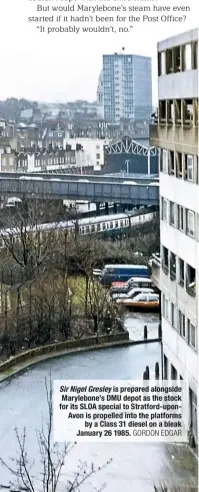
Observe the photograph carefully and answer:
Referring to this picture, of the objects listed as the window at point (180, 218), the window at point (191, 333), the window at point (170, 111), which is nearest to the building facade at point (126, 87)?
the window at point (170, 111)

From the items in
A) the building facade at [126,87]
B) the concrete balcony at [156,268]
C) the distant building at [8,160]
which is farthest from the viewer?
the distant building at [8,160]

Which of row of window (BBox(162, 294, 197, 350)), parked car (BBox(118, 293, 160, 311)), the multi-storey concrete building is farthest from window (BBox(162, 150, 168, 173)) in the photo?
parked car (BBox(118, 293, 160, 311))

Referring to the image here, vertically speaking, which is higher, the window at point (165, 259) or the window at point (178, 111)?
the window at point (178, 111)

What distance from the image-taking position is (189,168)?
364 cm

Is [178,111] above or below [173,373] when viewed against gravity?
above

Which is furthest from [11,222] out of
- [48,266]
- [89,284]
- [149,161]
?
[149,161]

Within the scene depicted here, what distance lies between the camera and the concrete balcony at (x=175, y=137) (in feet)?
11.8

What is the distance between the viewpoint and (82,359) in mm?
4305

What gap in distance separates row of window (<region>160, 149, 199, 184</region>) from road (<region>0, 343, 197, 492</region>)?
69cm

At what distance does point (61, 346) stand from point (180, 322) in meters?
0.87

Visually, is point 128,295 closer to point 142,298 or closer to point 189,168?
point 142,298

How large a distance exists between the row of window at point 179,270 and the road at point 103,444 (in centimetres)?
35

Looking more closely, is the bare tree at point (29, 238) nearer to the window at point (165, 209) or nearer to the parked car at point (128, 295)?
the parked car at point (128, 295)

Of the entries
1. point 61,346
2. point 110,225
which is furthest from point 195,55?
point 61,346
